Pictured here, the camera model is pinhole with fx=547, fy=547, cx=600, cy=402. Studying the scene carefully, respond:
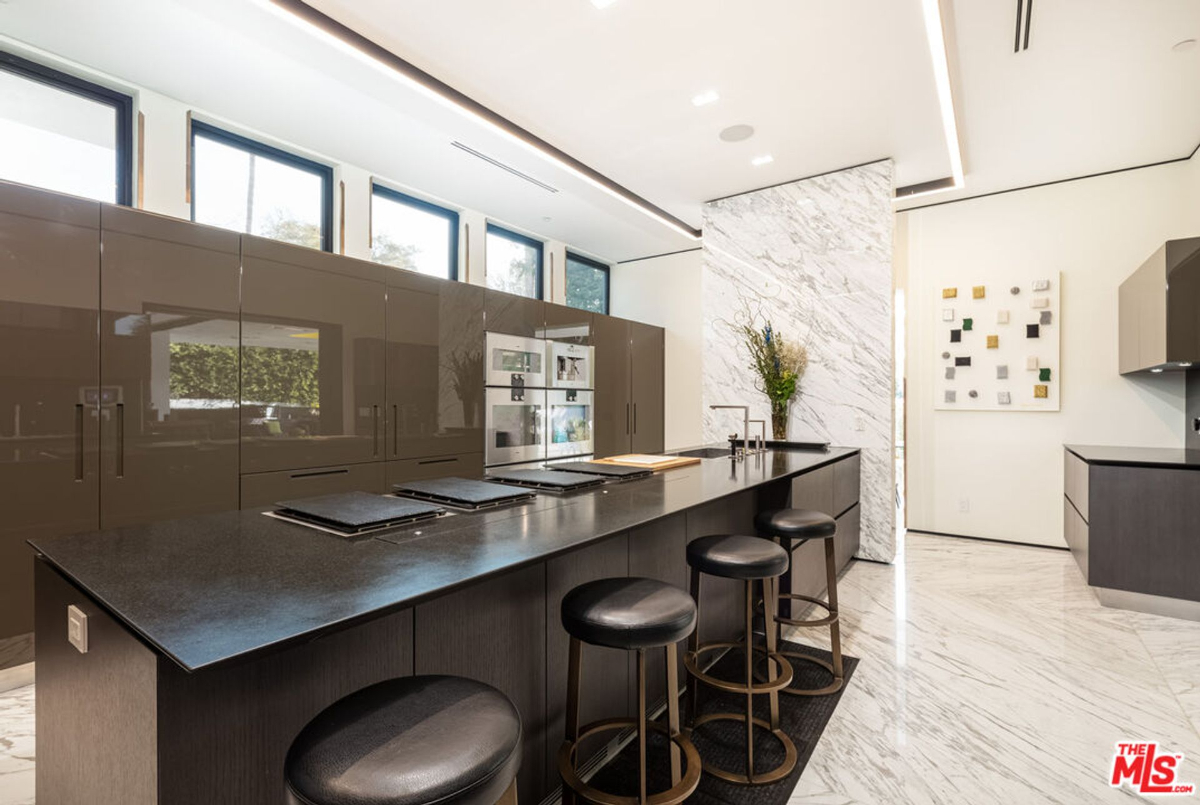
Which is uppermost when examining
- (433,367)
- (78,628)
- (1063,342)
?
(1063,342)

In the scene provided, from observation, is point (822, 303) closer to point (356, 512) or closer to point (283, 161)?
point (356, 512)

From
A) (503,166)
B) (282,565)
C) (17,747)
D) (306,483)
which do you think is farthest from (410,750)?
(503,166)

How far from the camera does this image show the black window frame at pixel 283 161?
3.26 metres

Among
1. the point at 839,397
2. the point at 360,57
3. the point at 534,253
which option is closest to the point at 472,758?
the point at 360,57

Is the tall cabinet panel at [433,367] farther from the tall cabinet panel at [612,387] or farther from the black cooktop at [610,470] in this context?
the black cooktop at [610,470]

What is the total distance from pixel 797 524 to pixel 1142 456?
2.60 meters

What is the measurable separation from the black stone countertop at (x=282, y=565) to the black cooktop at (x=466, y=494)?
0.07 m

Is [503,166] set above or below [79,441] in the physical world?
above

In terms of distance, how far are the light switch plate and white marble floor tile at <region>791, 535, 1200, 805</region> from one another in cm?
187

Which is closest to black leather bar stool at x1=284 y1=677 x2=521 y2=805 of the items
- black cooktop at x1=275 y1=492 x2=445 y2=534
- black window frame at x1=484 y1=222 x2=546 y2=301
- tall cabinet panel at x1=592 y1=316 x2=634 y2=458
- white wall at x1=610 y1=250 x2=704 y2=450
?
black cooktop at x1=275 y1=492 x2=445 y2=534

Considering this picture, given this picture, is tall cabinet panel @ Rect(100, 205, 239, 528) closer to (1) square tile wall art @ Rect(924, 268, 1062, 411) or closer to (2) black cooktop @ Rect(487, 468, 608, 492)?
(2) black cooktop @ Rect(487, 468, 608, 492)

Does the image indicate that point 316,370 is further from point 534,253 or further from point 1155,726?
point 1155,726

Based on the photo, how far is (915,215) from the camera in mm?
4957

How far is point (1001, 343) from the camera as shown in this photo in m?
4.58
